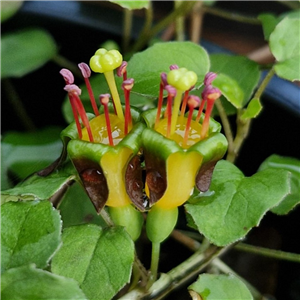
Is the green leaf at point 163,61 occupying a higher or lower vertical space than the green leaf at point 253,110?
higher

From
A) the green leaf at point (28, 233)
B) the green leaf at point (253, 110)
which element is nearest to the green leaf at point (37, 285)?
the green leaf at point (28, 233)

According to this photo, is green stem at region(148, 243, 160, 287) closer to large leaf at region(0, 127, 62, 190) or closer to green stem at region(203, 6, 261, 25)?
large leaf at region(0, 127, 62, 190)

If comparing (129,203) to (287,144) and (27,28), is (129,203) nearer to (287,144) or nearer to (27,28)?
(287,144)

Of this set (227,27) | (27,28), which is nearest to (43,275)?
(27,28)

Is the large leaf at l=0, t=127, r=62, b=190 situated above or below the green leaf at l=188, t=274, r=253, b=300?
below

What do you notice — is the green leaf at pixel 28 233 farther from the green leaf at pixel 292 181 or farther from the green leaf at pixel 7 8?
the green leaf at pixel 7 8

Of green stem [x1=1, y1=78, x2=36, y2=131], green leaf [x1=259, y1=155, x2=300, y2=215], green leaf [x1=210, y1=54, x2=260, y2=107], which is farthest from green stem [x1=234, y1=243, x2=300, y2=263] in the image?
green stem [x1=1, y1=78, x2=36, y2=131]

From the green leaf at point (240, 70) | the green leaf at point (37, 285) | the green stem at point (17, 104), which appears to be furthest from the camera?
the green stem at point (17, 104)

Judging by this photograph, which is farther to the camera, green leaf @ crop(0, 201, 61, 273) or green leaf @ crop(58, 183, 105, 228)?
green leaf @ crop(58, 183, 105, 228)
